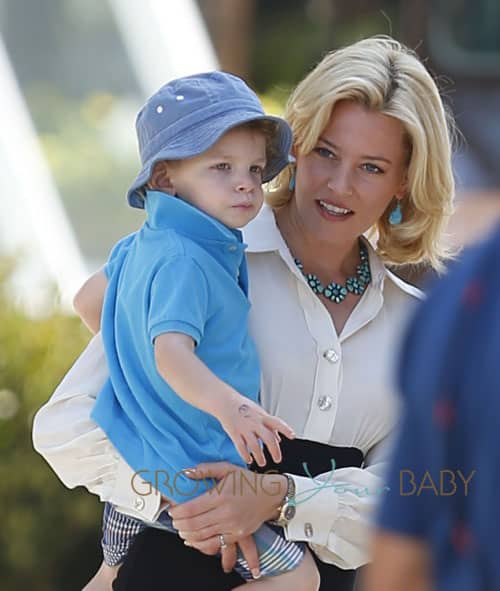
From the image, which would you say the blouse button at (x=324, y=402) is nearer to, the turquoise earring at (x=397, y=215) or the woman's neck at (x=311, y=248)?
the woman's neck at (x=311, y=248)

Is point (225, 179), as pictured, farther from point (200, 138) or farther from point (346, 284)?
point (346, 284)

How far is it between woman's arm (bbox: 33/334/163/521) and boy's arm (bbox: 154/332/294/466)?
0.29 metres

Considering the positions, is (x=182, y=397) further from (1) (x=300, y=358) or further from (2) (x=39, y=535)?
(2) (x=39, y=535)

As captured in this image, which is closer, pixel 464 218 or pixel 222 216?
pixel 222 216

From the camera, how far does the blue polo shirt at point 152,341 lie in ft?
7.80

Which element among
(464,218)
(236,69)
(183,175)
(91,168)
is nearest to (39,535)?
(91,168)

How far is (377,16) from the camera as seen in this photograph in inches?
666

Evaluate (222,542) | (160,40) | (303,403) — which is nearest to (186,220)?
(303,403)

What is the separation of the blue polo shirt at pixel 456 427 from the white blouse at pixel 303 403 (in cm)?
114

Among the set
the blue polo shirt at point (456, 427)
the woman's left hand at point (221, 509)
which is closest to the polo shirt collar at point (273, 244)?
the woman's left hand at point (221, 509)

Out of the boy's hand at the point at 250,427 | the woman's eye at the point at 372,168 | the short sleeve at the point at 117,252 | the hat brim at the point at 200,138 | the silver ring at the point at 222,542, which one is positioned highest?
the hat brim at the point at 200,138

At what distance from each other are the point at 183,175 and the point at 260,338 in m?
0.37

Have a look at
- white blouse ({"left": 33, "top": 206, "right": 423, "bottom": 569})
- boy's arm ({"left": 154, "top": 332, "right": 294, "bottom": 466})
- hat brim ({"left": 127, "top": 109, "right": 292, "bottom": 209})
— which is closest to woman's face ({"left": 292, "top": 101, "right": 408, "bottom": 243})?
white blouse ({"left": 33, "top": 206, "right": 423, "bottom": 569})

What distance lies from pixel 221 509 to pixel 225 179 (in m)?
0.59
